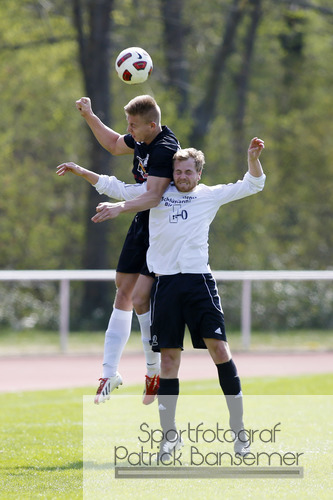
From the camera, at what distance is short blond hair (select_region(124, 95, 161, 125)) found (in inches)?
245

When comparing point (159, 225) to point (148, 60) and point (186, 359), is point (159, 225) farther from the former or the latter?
point (186, 359)

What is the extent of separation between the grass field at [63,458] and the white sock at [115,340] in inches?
22.5

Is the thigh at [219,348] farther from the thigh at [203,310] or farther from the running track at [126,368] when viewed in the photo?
the running track at [126,368]

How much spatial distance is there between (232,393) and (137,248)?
1.44 metres

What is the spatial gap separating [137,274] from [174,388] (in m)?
1.22

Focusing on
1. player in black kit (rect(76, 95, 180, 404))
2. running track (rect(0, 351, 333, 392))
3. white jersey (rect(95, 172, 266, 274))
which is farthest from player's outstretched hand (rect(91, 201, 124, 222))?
running track (rect(0, 351, 333, 392))

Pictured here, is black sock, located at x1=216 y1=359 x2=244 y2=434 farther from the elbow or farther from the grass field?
the elbow

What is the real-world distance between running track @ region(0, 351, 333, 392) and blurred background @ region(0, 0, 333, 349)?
1.53 metres

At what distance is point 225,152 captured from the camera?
77.4 feet

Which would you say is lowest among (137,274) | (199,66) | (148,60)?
(137,274)

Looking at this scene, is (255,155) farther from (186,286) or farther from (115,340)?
(115,340)

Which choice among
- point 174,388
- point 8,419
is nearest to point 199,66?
point 8,419

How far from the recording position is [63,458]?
612 cm

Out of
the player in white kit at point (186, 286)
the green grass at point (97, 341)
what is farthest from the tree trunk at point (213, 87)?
the player in white kit at point (186, 286)
